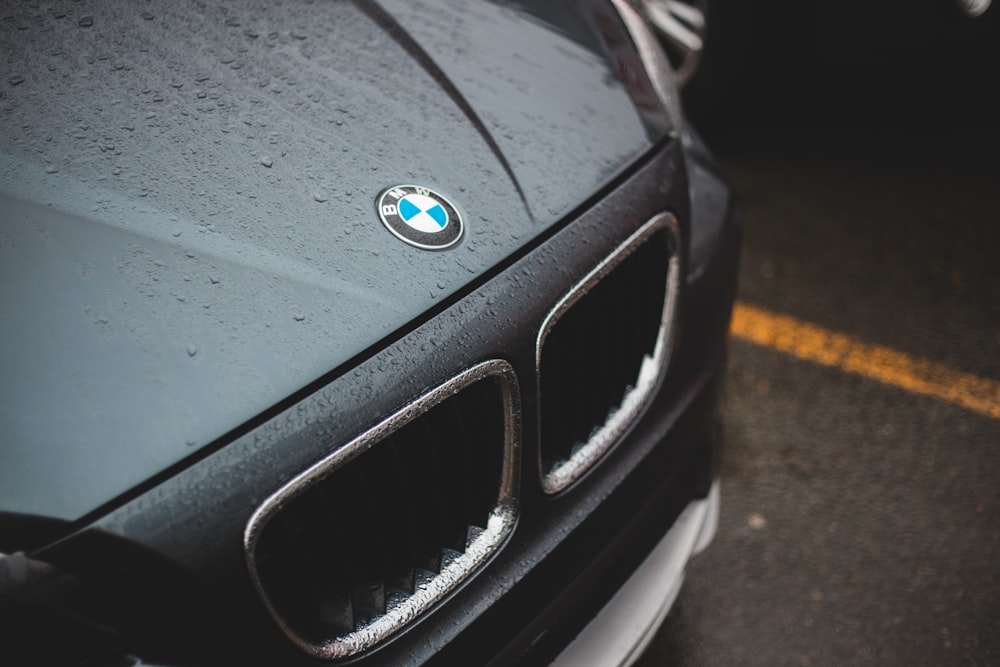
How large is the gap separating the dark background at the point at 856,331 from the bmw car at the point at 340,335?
63cm

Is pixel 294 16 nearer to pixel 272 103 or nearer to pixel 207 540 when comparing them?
pixel 272 103

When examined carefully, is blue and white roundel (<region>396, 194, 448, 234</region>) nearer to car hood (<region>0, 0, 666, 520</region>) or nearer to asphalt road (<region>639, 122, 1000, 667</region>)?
car hood (<region>0, 0, 666, 520</region>)

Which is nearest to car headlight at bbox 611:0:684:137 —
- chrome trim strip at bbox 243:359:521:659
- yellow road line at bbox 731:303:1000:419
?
chrome trim strip at bbox 243:359:521:659

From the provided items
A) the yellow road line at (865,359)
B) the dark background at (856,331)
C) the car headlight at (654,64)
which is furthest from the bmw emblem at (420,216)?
the yellow road line at (865,359)

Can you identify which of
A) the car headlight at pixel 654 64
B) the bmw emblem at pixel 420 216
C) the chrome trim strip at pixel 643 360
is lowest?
the chrome trim strip at pixel 643 360

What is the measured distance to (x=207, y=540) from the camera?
103cm

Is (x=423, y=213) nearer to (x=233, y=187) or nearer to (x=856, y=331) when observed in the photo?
(x=233, y=187)

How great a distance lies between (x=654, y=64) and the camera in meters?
1.90

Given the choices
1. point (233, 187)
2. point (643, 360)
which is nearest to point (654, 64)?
point (643, 360)

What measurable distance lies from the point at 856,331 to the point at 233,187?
90.0 inches

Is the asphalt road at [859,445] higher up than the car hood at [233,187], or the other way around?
the car hood at [233,187]

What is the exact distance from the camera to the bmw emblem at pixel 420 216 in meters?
1.29

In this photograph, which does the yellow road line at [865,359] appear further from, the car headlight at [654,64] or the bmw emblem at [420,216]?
Answer: the bmw emblem at [420,216]

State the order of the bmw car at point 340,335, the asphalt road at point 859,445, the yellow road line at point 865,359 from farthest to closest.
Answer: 1. the yellow road line at point 865,359
2. the asphalt road at point 859,445
3. the bmw car at point 340,335
